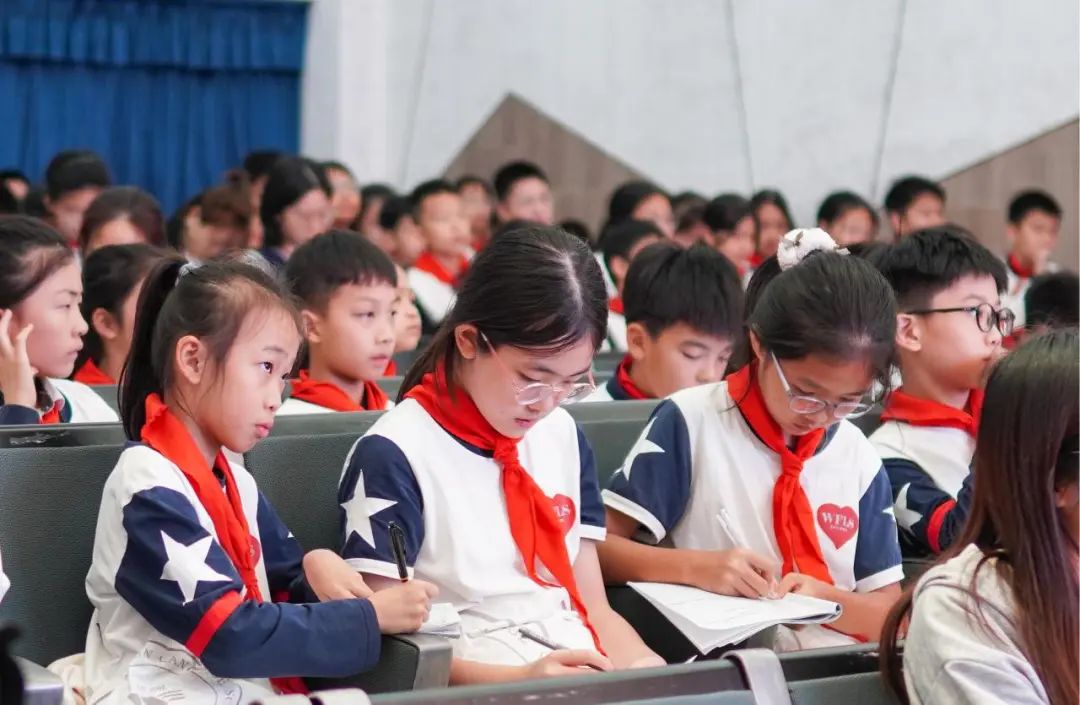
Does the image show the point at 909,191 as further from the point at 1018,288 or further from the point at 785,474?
the point at 785,474

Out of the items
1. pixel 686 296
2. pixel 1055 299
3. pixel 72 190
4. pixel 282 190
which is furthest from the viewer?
pixel 72 190

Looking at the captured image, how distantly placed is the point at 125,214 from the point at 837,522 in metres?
2.93

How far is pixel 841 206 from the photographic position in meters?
7.12

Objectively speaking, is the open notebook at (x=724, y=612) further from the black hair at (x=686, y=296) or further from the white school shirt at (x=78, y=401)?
the white school shirt at (x=78, y=401)

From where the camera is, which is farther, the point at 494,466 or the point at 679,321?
the point at 679,321

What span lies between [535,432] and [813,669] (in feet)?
2.45

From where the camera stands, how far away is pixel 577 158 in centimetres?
897

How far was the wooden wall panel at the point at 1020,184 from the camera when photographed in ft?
22.9

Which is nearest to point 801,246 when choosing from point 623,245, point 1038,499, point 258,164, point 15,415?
point 1038,499

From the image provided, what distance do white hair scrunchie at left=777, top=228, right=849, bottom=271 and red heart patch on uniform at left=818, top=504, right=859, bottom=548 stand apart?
0.41 meters

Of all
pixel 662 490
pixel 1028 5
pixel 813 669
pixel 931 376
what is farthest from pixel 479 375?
pixel 1028 5

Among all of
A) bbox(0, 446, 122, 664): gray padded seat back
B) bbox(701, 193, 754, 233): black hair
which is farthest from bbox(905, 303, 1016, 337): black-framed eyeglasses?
bbox(701, 193, 754, 233): black hair

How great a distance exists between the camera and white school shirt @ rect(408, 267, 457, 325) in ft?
19.0

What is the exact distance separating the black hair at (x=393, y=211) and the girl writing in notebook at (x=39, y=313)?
4.23 metres
